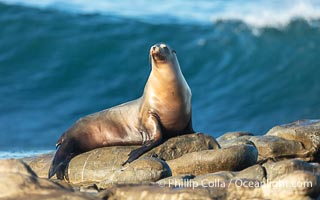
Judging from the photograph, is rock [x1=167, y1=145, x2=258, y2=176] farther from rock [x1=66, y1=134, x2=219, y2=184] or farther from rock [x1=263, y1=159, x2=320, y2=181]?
rock [x1=263, y1=159, x2=320, y2=181]

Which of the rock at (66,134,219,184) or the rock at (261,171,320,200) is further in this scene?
the rock at (66,134,219,184)

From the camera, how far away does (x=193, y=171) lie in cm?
825

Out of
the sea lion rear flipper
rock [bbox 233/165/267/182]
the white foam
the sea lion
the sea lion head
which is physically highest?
the white foam

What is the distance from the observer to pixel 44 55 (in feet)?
72.4

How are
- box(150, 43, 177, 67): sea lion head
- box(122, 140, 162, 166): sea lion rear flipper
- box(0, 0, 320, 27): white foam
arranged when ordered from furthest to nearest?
box(0, 0, 320, 27): white foam
box(150, 43, 177, 67): sea lion head
box(122, 140, 162, 166): sea lion rear flipper

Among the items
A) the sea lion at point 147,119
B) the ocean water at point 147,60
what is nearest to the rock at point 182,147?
the sea lion at point 147,119

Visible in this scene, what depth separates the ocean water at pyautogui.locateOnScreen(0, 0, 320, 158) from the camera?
18609mm

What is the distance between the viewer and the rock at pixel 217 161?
26.8 feet

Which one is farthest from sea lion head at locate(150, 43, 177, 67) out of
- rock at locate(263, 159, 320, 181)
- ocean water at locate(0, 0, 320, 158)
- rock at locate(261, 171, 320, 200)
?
ocean water at locate(0, 0, 320, 158)

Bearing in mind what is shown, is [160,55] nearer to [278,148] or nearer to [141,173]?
[278,148]

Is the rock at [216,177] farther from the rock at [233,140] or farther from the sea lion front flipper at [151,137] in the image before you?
the rock at [233,140]

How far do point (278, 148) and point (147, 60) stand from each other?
12973 millimetres

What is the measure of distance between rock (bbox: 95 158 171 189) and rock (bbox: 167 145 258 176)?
1.76 ft

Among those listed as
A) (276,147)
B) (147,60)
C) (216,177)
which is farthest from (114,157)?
(147,60)
